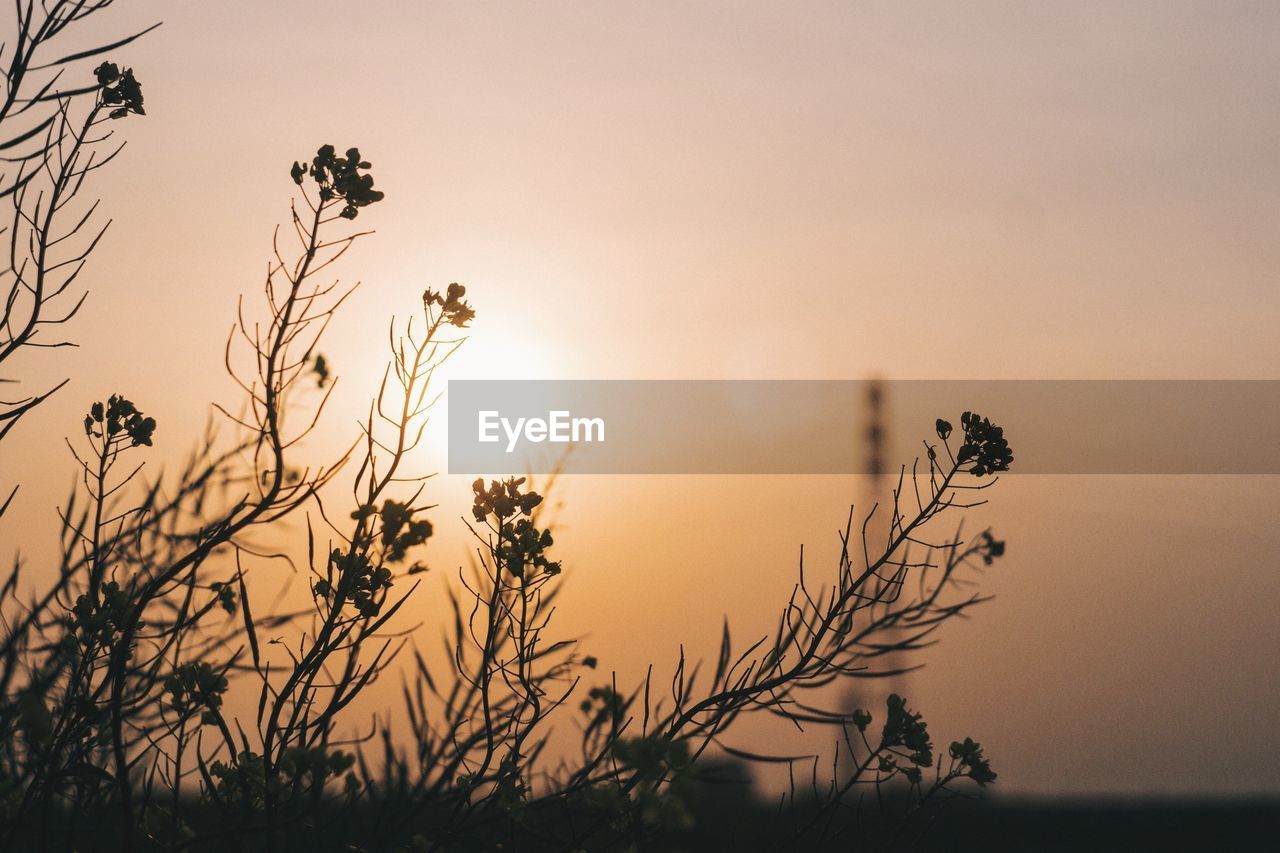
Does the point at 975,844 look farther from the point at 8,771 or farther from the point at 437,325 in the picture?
the point at 8,771

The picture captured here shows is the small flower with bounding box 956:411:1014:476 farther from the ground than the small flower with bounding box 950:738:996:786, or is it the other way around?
the small flower with bounding box 956:411:1014:476

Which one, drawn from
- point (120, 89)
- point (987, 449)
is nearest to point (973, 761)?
point (987, 449)

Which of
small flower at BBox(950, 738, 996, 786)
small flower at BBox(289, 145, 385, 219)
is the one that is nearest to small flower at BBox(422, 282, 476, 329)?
small flower at BBox(289, 145, 385, 219)

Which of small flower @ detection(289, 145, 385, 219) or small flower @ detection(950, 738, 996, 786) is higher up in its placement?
small flower @ detection(289, 145, 385, 219)

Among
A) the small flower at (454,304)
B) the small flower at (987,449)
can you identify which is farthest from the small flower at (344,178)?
the small flower at (987,449)

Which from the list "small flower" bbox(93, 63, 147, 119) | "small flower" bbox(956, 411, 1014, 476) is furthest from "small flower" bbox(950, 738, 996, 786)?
"small flower" bbox(93, 63, 147, 119)

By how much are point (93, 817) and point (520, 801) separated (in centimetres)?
124

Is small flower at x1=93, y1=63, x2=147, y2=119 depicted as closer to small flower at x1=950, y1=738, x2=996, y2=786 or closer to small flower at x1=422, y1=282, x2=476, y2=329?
small flower at x1=422, y1=282, x2=476, y2=329

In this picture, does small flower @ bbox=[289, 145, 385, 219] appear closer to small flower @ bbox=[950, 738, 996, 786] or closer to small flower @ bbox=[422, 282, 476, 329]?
small flower @ bbox=[422, 282, 476, 329]

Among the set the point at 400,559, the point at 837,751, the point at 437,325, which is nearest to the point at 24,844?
the point at 400,559

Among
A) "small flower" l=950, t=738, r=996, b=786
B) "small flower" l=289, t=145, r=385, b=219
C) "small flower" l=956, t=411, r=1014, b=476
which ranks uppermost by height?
"small flower" l=289, t=145, r=385, b=219

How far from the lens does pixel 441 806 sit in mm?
3297

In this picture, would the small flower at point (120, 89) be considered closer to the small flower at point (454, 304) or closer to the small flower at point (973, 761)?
the small flower at point (454, 304)

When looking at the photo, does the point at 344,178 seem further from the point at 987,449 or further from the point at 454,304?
the point at 987,449
